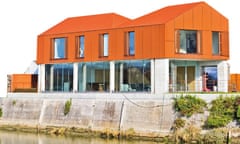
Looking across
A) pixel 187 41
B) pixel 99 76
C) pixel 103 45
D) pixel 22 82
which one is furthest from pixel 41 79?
pixel 187 41

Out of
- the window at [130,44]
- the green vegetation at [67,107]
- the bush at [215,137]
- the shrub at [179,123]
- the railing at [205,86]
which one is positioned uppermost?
the window at [130,44]

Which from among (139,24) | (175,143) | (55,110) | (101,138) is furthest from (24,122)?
(175,143)

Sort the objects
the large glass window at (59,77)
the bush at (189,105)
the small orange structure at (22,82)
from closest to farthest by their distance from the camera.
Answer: the bush at (189,105)
the large glass window at (59,77)
the small orange structure at (22,82)

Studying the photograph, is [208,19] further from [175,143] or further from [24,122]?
[24,122]

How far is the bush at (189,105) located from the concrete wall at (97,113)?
0.83m

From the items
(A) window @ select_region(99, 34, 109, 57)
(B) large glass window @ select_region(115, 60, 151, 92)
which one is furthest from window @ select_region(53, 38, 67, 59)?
(B) large glass window @ select_region(115, 60, 151, 92)

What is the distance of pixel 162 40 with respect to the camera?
134 ft

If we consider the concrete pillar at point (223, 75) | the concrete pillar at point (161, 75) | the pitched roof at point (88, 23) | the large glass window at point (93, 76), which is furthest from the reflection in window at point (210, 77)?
the pitched roof at point (88, 23)

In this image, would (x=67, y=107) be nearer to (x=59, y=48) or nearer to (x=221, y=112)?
(x=59, y=48)

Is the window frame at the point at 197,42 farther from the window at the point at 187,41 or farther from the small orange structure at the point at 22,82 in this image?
the small orange structure at the point at 22,82

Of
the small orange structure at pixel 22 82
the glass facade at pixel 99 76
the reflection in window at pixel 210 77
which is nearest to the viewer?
the glass facade at pixel 99 76

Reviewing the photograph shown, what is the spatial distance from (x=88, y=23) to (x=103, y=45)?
14.6 ft

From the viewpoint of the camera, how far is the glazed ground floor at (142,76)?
41.4 m

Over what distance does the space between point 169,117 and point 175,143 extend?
2.56m
